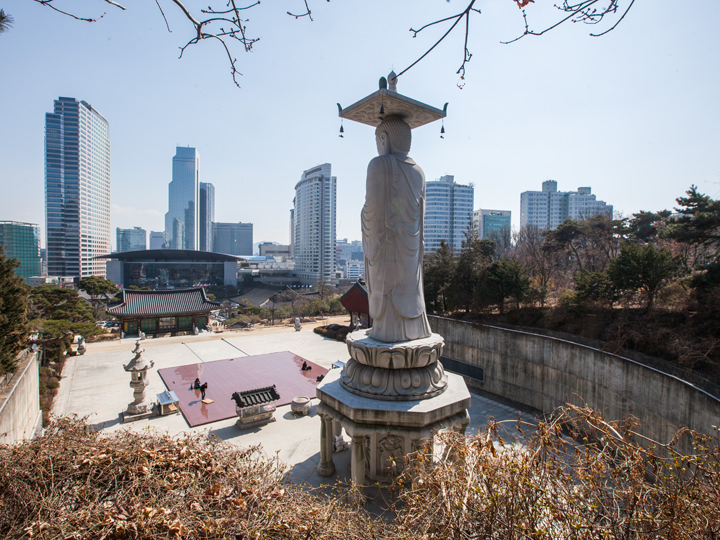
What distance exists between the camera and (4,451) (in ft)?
10.9

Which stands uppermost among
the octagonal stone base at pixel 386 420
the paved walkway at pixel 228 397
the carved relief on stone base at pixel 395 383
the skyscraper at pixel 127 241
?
the skyscraper at pixel 127 241

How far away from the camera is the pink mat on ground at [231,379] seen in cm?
1191

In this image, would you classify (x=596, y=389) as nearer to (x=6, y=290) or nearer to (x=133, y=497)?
(x=133, y=497)

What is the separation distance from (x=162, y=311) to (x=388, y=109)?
22.1 meters

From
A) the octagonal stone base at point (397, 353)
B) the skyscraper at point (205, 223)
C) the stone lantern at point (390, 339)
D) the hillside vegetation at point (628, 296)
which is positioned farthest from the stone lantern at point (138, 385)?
the skyscraper at point (205, 223)

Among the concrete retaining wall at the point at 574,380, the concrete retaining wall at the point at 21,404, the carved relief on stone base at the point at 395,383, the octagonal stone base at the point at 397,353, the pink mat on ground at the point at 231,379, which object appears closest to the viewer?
the carved relief on stone base at the point at 395,383

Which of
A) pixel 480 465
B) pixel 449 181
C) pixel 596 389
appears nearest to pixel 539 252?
pixel 596 389

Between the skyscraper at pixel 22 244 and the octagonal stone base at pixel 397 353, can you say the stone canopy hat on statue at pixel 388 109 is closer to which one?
the octagonal stone base at pixel 397 353

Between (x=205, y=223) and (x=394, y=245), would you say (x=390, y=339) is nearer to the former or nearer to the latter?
(x=394, y=245)

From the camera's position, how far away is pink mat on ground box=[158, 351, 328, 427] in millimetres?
11906

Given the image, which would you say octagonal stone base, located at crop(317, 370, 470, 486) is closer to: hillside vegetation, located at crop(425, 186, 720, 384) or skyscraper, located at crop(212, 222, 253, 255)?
hillside vegetation, located at crop(425, 186, 720, 384)

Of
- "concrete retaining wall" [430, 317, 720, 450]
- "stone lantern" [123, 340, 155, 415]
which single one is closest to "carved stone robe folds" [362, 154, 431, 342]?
"concrete retaining wall" [430, 317, 720, 450]

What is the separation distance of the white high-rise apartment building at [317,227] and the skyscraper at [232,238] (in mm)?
99759

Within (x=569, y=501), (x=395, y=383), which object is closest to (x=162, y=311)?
(x=395, y=383)
